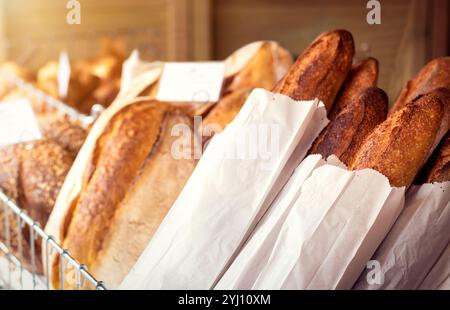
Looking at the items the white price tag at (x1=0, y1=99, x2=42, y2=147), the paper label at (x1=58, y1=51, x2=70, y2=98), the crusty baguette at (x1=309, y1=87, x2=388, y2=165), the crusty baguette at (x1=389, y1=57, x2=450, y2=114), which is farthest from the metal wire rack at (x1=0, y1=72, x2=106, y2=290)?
the paper label at (x1=58, y1=51, x2=70, y2=98)

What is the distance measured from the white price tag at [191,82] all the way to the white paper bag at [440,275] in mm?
540

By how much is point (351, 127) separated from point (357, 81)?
6.9 inches

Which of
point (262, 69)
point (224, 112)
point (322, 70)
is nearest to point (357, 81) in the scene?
point (322, 70)

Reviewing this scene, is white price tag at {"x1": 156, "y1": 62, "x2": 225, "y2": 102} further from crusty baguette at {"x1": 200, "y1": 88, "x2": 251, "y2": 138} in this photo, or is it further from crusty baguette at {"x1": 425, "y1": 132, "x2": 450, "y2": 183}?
crusty baguette at {"x1": 425, "y1": 132, "x2": 450, "y2": 183}

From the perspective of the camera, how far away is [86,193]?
1049 millimetres

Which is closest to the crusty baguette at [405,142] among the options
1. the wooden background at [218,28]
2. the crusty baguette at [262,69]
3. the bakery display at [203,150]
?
the bakery display at [203,150]

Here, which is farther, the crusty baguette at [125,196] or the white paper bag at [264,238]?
the crusty baguette at [125,196]

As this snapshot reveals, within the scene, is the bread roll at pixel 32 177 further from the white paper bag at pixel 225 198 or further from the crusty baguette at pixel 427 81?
the crusty baguette at pixel 427 81

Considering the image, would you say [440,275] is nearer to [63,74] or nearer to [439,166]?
[439,166]

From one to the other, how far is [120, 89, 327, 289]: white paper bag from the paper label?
1069mm

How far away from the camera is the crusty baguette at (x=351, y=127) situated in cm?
85

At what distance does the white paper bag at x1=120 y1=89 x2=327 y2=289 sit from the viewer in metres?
0.81
